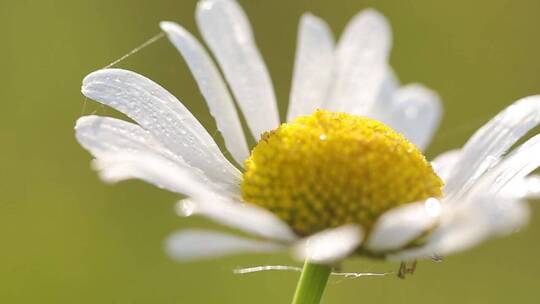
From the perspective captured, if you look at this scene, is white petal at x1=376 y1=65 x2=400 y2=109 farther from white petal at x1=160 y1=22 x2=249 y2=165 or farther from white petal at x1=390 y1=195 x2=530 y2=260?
white petal at x1=390 y1=195 x2=530 y2=260

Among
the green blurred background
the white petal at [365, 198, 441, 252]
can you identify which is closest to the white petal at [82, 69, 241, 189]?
the white petal at [365, 198, 441, 252]

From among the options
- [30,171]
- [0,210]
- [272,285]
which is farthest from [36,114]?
[272,285]

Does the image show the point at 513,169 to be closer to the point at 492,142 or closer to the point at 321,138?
the point at 492,142

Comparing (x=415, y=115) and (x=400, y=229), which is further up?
(x=415, y=115)

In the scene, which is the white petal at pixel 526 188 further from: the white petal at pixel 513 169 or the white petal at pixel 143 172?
the white petal at pixel 143 172

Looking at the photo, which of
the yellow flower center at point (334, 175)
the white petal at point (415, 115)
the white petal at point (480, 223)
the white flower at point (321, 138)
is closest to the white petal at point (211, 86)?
the white flower at point (321, 138)

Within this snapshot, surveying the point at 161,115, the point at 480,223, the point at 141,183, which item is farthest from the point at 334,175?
the point at 141,183
